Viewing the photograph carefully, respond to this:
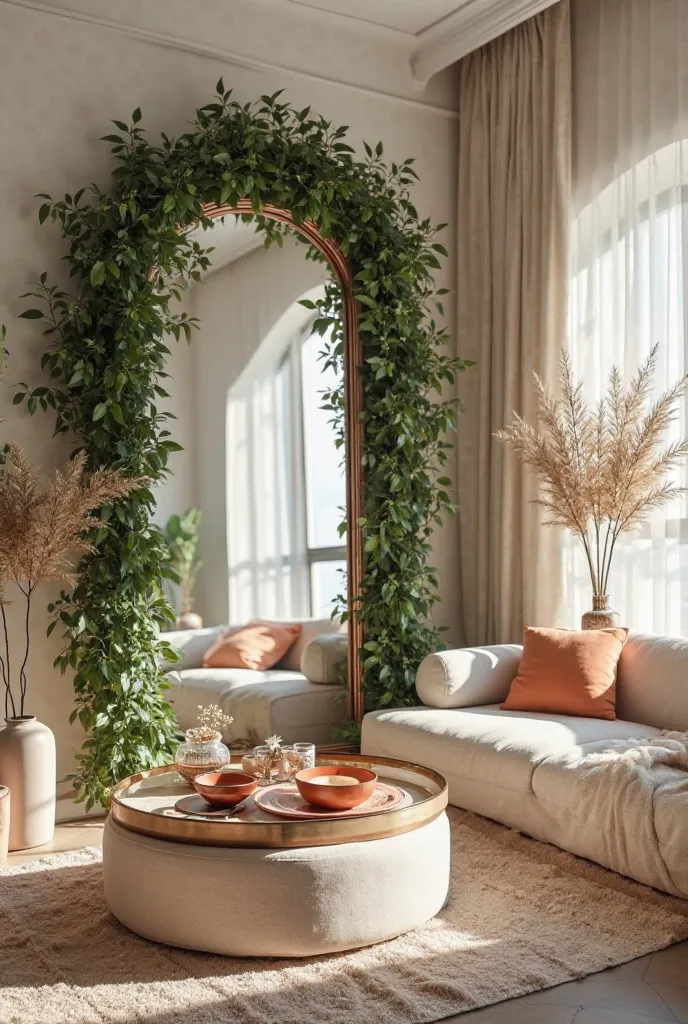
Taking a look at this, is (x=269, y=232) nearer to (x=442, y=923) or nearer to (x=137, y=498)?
(x=137, y=498)

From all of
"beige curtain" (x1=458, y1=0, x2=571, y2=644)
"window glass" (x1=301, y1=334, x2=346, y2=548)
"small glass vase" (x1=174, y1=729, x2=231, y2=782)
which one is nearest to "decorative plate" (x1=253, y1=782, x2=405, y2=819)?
"small glass vase" (x1=174, y1=729, x2=231, y2=782)

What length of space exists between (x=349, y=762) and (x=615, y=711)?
1199 millimetres

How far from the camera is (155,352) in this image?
4.16 metres

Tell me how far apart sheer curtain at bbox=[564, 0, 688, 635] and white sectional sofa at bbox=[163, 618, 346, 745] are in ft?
3.62

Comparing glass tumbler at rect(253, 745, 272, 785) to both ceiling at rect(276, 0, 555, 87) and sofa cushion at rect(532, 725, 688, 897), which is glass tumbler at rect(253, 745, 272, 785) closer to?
sofa cushion at rect(532, 725, 688, 897)

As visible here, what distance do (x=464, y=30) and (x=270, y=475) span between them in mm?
2222

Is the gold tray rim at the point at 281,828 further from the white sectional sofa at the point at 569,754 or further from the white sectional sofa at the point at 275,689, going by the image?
the white sectional sofa at the point at 275,689

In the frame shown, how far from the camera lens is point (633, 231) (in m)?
4.42

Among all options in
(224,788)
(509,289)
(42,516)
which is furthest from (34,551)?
(509,289)

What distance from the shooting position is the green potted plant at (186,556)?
176 inches

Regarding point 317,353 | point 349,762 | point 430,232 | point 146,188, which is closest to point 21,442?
point 146,188

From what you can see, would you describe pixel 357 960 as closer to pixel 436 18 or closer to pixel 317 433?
pixel 317 433

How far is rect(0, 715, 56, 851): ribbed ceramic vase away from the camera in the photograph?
12.1 feet

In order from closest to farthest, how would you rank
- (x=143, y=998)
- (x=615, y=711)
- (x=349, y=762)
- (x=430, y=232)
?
(x=143, y=998) < (x=349, y=762) < (x=615, y=711) < (x=430, y=232)
